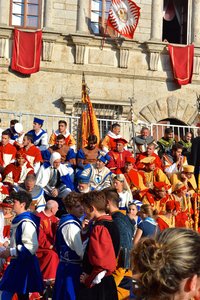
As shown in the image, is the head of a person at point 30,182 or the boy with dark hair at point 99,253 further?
the head of a person at point 30,182

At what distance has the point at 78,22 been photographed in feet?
72.6

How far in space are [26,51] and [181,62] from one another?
195 inches

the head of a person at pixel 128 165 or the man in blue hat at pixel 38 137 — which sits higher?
the man in blue hat at pixel 38 137

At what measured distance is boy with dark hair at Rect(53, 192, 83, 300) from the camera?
292 inches

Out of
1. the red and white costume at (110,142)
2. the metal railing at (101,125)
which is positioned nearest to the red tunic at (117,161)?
the red and white costume at (110,142)

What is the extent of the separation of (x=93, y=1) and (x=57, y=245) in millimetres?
16160

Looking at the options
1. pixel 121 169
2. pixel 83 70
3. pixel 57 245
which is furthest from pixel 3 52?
pixel 57 245

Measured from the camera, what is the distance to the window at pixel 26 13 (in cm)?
2206

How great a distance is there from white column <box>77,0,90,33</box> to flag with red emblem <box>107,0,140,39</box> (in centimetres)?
90

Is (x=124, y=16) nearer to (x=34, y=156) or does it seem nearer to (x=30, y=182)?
(x=34, y=156)

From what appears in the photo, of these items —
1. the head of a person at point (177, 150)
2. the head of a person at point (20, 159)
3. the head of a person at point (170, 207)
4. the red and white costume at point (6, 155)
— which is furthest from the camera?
the head of a person at point (177, 150)

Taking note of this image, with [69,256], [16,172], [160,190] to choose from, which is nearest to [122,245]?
[69,256]

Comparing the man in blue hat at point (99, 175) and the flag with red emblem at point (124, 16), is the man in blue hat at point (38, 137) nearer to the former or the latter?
the man in blue hat at point (99, 175)

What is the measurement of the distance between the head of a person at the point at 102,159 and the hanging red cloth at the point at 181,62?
8.20 m
